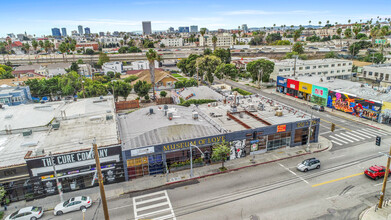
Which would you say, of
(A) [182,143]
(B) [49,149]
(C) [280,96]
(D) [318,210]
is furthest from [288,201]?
(C) [280,96]

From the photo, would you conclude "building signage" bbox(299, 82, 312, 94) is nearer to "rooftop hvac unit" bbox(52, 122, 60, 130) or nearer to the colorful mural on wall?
the colorful mural on wall

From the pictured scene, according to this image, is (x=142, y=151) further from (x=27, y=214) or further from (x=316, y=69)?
(x=316, y=69)

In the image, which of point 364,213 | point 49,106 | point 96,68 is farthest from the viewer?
point 96,68

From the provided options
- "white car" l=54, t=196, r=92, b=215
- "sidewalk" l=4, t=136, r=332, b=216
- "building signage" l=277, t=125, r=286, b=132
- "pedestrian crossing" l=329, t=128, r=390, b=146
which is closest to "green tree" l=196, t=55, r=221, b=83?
"pedestrian crossing" l=329, t=128, r=390, b=146

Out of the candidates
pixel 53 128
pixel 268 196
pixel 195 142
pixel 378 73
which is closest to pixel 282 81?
pixel 378 73

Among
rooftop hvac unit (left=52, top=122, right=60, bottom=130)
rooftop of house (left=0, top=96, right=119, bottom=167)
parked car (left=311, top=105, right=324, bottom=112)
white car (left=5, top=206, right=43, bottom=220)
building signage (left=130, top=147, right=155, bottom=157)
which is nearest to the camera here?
white car (left=5, top=206, right=43, bottom=220)

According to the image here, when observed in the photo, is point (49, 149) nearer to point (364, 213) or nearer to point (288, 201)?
point (288, 201)

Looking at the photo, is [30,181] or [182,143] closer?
[30,181]
